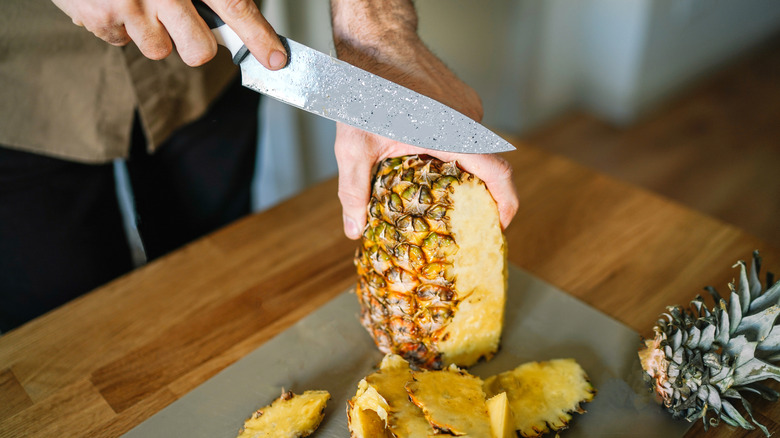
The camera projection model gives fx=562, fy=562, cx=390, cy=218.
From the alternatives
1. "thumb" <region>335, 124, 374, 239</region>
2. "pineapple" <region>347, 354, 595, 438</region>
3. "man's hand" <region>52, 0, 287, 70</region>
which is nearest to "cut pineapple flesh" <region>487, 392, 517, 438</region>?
"pineapple" <region>347, 354, 595, 438</region>

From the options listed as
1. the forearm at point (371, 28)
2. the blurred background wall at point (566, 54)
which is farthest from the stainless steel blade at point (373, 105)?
the blurred background wall at point (566, 54)

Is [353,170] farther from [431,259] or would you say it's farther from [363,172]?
[431,259]

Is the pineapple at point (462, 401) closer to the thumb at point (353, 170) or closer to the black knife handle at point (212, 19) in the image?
the thumb at point (353, 170)

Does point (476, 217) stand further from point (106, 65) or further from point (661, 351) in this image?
point (106, 65)

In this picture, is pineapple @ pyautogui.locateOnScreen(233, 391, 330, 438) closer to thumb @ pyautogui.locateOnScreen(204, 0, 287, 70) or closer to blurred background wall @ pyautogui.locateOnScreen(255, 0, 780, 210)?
thumb @ pyautogui.locateOnScreen(204, 0, 287, 70)

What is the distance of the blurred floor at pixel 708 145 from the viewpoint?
2.54m

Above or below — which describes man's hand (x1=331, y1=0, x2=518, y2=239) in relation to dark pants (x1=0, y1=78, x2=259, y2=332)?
above

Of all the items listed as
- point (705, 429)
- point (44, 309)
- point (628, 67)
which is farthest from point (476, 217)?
point (628, 67)

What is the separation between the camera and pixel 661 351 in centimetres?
80

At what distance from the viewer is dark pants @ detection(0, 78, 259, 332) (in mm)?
1120

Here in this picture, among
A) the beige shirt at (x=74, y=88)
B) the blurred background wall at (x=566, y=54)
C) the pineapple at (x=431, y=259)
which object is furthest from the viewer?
the blurred background wall at (x=566, y=54)

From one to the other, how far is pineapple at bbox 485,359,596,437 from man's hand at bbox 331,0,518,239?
23 cm

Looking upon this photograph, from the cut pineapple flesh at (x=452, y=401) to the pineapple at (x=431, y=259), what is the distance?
8 cm

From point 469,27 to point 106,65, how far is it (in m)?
1.81
